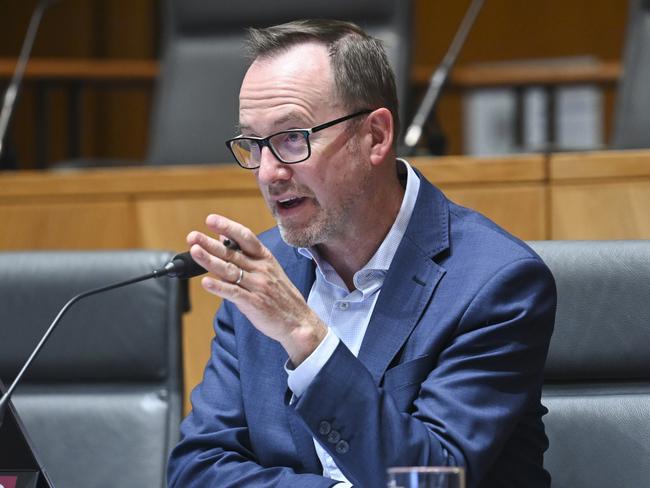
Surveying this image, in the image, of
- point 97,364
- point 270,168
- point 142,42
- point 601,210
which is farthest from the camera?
point 142,42

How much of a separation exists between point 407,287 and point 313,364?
23cm

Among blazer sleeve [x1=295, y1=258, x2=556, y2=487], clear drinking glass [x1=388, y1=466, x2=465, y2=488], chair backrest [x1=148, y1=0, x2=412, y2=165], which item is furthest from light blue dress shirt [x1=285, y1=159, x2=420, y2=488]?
chair backrest [x1=148, y1=0, x2=412, y2=165]

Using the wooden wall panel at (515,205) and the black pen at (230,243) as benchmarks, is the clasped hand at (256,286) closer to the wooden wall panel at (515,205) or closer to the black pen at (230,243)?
the black pen at (230,243)

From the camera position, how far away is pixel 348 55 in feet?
5.22

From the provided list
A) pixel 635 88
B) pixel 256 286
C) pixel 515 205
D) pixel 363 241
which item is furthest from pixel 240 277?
pixel 635 88

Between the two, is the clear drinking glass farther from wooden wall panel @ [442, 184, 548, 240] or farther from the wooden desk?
wooden wall panel @ [442, 184, 548, 240]

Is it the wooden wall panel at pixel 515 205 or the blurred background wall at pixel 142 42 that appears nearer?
the wooden wall panel at pixel 515 205

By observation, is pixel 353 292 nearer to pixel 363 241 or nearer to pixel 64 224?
pixel 363 241

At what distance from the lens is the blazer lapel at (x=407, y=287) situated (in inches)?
59.3

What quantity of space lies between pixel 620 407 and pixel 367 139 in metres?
0.50

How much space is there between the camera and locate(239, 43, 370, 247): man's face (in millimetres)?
1548

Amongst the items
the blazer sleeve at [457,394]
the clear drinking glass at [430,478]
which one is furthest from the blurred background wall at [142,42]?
the clear drinking glass at [430,478]

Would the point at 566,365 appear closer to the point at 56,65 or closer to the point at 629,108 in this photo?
the point at 629,108

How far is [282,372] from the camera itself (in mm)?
1589
